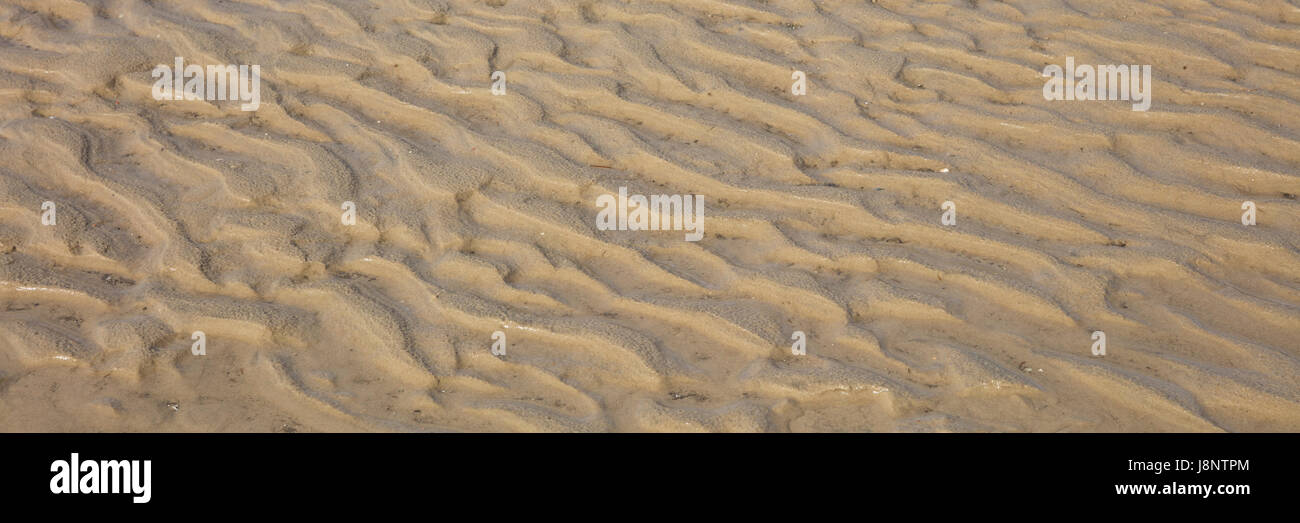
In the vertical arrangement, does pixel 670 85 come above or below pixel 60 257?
above

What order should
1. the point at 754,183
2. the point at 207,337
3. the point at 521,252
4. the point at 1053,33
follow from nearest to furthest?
the point at 207,337 → the point at 521,252 → the point at 754,183 → the point at 1053,33

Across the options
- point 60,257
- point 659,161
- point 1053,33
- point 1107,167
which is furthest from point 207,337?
point 1053,33

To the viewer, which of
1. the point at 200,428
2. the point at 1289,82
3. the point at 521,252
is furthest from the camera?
the point at 1289,82

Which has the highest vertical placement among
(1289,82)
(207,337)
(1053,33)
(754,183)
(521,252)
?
(1053,33)

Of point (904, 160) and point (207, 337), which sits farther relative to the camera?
point (904, 160)

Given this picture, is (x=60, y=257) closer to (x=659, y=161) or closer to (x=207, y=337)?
(x=207, y=337)

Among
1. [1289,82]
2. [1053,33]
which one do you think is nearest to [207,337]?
[1053,33]

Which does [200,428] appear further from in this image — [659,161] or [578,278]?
[659,161]
